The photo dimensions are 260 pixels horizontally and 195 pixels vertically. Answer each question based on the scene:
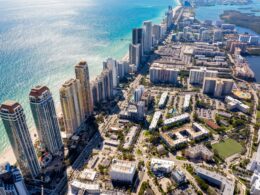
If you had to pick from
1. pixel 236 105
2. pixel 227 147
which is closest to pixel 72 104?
pixel 227 147

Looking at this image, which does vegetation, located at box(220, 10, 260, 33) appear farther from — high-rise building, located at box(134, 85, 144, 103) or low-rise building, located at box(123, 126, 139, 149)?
low-rise building, located at box(123, 126, 139, 149)

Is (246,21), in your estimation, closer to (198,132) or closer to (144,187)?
(198,132)

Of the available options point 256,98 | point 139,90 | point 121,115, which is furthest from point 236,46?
point 121,115

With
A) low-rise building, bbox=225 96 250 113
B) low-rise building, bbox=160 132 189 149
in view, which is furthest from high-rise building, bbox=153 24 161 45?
low-rise building, bbox=160 132 189 149

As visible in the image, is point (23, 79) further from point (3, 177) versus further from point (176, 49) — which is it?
point (176, 49)

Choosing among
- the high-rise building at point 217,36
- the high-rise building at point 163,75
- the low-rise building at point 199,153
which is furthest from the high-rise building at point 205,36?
the low-rise building at point 199,153

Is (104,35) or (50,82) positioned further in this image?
(104,35)
